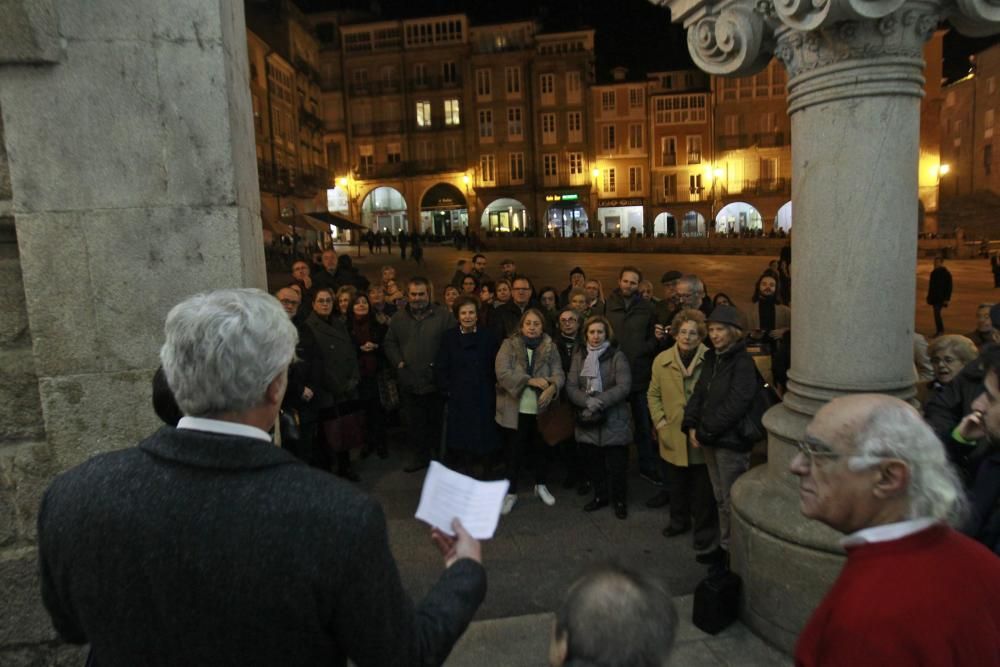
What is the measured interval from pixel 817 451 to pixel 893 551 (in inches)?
10.2

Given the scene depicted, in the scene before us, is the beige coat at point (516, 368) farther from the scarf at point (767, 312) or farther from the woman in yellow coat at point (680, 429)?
the scarf at point (767, 312)

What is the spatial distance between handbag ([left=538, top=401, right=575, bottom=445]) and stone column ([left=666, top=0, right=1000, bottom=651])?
7.50 ft

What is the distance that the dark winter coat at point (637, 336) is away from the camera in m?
6.50

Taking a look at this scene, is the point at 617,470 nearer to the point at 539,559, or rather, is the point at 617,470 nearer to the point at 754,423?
the point at 539,559

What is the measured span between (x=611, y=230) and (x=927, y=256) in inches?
1044

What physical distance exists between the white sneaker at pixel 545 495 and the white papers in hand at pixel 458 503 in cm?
426

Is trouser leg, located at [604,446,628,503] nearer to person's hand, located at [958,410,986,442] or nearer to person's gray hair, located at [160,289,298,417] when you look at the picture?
person's hand, located at [958,410,986,442]

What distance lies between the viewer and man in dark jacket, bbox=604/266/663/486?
6.45m

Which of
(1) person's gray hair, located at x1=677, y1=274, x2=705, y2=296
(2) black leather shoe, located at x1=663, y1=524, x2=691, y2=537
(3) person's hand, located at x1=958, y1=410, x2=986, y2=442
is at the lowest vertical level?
(2) black leather shoe, located at x1=663, y1=524, x2=691, y2=537

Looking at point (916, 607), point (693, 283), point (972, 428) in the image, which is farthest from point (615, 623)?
point (693, 283)

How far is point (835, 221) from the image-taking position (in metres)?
3.52

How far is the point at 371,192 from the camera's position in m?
59.1

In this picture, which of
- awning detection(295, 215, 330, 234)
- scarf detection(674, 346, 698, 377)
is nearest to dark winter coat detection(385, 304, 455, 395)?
scarf detection(674, 346, 698, 377)

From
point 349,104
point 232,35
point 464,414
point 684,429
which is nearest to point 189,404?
point 232,35
